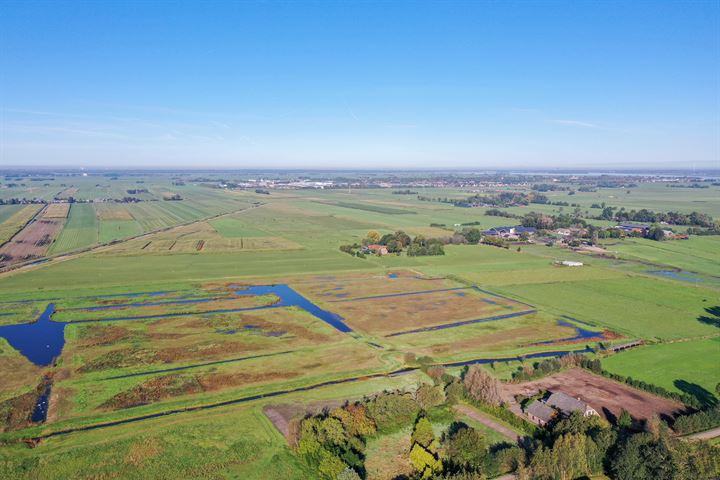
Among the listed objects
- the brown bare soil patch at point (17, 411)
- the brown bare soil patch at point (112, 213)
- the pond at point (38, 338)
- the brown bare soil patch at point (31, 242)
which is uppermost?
the brown bare soil patch at point (112, 213)

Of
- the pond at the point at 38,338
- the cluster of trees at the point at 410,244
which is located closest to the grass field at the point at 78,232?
the pond at the point at 38,338

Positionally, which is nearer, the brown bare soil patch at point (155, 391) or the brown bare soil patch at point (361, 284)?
the brown bare soil patch at point (155, 391)

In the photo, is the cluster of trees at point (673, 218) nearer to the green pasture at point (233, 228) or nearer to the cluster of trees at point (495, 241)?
the cluster of trees at point (495, 241)

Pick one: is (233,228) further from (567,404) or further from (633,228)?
(567,404)

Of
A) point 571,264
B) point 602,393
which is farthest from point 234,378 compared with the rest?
point 571,264

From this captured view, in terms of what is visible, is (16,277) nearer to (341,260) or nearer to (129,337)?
(129,337)

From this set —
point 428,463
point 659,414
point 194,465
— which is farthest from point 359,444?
point 659,414

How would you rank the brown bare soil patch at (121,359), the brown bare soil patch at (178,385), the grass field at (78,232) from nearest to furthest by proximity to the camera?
the brown bare soil patch at (178,385)
the brown bare soil patch at (121,359)
the grass field at (78,232)
